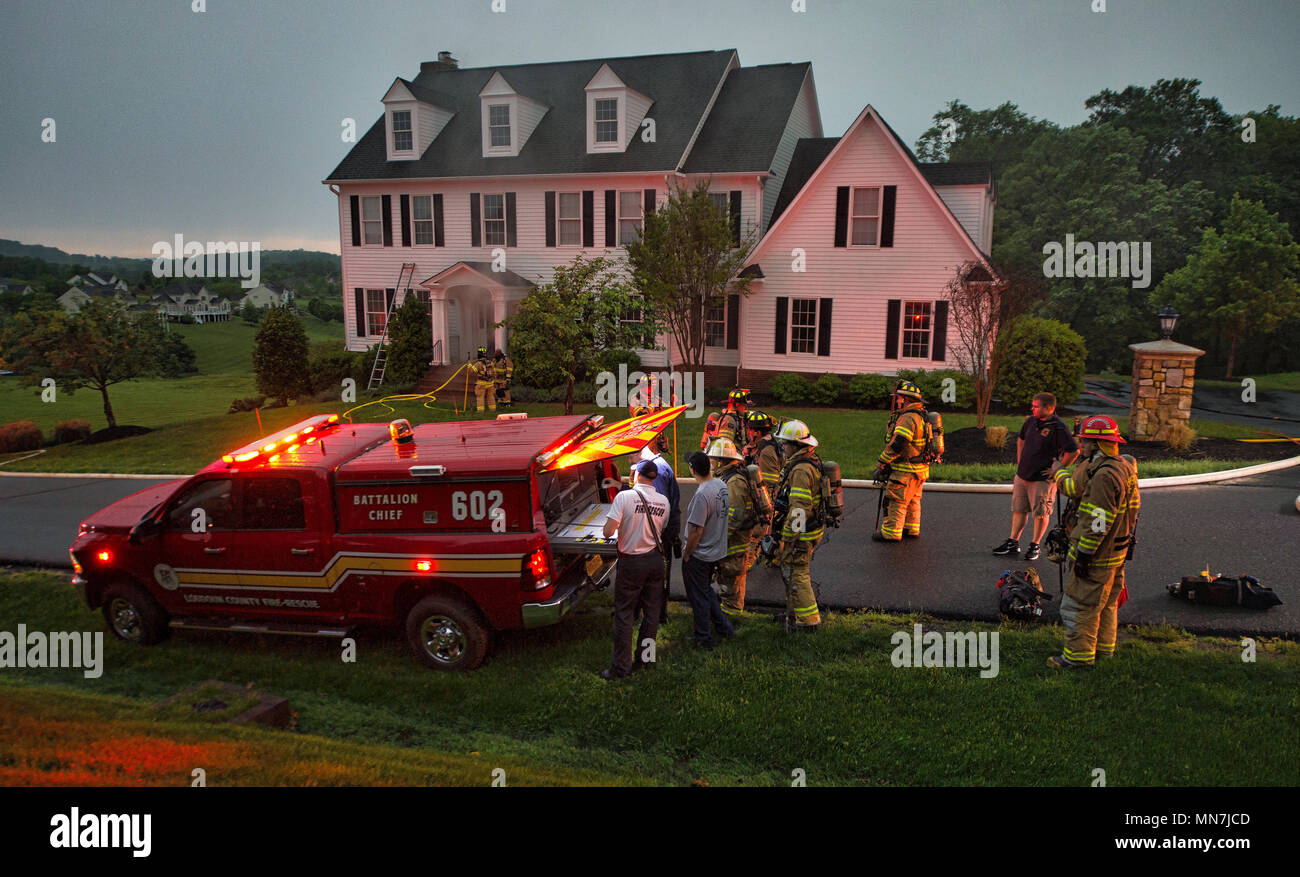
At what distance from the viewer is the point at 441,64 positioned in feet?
112

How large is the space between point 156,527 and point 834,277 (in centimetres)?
2054

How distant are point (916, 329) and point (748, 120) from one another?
31.5 ft

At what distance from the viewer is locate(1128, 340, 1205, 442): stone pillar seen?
51.2 ft

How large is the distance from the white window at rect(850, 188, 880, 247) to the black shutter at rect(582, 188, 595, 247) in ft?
29.3

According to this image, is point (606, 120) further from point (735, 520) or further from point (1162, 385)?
point (735, 520)

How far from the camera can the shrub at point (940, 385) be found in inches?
869

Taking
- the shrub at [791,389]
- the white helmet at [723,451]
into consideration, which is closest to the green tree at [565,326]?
the shrub at [791,389]

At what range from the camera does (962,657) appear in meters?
7.14

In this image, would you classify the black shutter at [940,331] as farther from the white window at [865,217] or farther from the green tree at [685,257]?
the green tree at [685,257]

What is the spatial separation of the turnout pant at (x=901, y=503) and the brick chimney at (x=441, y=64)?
30852 millimetres

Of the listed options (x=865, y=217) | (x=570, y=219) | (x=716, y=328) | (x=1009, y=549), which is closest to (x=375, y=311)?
(x=570, y=219)

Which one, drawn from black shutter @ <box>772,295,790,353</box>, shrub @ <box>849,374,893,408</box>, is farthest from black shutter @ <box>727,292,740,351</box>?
shrub @ <box>849,374,893,408</box>

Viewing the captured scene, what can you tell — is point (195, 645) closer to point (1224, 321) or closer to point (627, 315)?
point (627, 315)

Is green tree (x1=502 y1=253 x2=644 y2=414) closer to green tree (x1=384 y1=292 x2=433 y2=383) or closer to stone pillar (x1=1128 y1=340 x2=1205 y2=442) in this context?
green tree (x1=384 y1=292 x2=433 y2=383)
